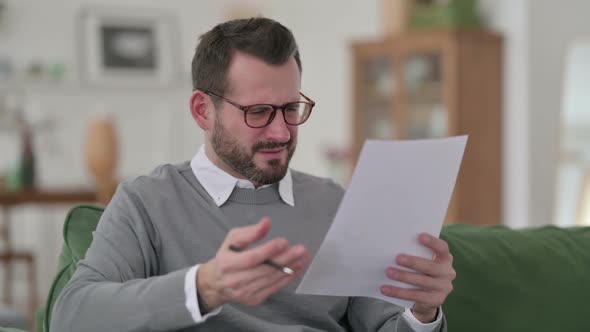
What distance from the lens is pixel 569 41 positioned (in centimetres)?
540

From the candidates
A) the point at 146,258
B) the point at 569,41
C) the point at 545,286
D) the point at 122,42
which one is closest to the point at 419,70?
the point at 569,41

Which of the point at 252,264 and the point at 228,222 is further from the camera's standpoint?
the point at 228,222

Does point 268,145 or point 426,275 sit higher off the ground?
point 268,145

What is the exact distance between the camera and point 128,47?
258 inches

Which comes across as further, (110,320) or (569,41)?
(569,41)

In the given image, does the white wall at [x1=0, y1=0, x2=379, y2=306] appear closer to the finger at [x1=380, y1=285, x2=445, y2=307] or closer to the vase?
the vase

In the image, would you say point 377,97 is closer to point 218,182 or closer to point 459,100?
point 459,100

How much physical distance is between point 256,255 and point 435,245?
0.33m

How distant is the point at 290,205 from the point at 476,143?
3.91m

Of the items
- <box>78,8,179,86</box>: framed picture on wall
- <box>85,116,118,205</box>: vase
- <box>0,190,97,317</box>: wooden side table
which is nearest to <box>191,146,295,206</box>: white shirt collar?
<box>85,116,118,205</box>: vase

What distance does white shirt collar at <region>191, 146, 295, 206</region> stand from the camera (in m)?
1.56

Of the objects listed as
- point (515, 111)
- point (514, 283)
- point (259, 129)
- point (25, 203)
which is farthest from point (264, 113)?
point (515, 111)

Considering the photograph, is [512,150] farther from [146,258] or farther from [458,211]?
[146,258]

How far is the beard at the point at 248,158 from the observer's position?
4.88ft
